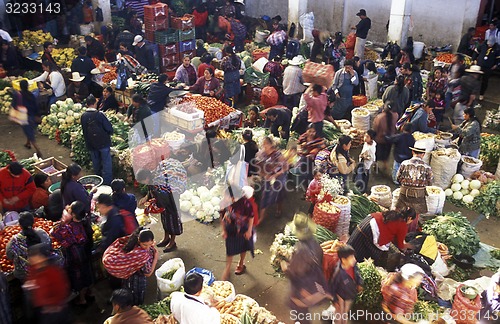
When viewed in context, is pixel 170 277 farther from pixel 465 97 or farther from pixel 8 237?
pixel 465 97

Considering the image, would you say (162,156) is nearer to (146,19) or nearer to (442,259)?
(442,259)

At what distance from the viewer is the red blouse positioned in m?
5.66

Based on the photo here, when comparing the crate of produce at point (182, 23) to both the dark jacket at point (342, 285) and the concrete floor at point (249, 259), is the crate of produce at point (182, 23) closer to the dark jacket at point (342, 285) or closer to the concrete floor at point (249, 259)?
the concrete floor at point (249, 259)

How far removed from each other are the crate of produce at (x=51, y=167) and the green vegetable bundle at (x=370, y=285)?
4.79 meters

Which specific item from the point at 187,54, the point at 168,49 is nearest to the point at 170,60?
the point at 168,49

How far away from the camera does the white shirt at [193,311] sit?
4.26 m

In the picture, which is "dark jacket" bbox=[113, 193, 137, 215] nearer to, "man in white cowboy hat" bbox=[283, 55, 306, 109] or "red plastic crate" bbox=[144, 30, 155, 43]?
"man in white cowboy hat" bbox=[283, 55, 306, 109]

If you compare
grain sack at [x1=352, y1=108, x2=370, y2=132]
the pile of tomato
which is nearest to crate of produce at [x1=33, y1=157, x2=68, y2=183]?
the pile of tomato

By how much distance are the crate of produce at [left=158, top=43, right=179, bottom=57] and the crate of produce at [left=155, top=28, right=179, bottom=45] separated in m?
0.10

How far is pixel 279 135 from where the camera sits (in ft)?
28.7

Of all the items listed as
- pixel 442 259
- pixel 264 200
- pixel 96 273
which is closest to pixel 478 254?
pixel 442 259

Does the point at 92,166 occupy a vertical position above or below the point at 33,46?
below

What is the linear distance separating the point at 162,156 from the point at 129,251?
3.01m

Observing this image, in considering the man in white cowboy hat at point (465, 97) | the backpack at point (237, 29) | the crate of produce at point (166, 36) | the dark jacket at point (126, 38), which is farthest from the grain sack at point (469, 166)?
the dark jacket at point (126, 38)
